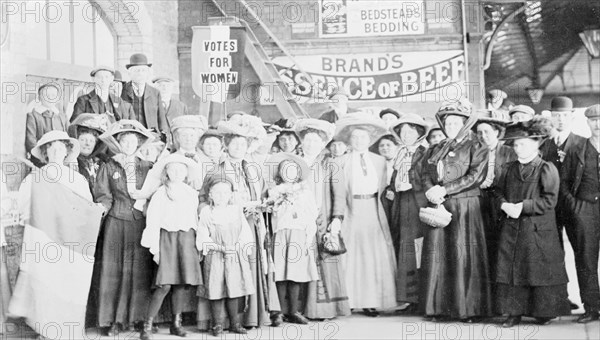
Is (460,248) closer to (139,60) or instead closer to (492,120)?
(492,120)

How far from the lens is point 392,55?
200 inches

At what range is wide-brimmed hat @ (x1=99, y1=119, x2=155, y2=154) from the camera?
4.82 meters

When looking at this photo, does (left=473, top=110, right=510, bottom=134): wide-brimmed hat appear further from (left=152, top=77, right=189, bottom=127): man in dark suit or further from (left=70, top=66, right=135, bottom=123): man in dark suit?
(left=70, top=66, right=135, bottom=123): man in dark suit

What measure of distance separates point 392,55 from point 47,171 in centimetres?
208

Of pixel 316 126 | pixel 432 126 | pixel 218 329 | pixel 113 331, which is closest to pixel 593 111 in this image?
pixel 432 126

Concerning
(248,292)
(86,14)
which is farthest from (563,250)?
(86,14)

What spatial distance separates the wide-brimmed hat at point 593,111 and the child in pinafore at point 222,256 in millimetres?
2035

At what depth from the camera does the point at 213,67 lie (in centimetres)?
515

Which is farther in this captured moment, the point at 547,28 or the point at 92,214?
the point at 547,28

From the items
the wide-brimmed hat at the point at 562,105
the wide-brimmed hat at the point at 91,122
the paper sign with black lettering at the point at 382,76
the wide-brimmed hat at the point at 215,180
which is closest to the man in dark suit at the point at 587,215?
the wide-brimmed hat at the point at 562,105

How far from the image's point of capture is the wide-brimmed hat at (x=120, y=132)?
4820 mm

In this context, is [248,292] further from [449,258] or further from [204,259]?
[449,258]

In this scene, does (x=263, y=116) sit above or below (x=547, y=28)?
below

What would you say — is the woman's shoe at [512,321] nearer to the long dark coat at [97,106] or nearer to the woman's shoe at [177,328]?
the woman's shoe at [177,328]
